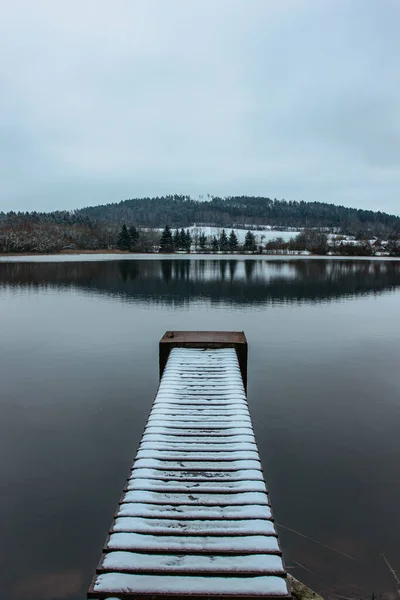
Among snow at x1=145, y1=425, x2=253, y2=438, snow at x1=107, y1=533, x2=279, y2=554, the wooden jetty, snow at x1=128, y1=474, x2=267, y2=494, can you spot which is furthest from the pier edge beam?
snow at x1=107, y1=533, x2=279, y2=554

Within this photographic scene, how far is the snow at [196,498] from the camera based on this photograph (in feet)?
15.3

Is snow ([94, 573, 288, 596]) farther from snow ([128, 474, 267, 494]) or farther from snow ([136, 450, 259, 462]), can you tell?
snow ([136, 450, 259, 462])

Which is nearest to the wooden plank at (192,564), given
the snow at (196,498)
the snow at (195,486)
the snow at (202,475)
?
the snow at (196,498)

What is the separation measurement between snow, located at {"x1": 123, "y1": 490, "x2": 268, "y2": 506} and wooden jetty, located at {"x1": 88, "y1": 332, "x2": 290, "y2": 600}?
0.04ft

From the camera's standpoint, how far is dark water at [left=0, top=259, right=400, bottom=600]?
5.54 metres

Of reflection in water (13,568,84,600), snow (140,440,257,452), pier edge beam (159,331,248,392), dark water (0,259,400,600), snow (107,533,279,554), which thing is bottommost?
reflection in water (13,568,84,600)

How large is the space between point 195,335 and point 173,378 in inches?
129

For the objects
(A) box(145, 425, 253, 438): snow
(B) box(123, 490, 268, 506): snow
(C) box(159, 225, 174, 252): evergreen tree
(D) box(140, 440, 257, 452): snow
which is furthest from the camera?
(C) box(159, 225, 174, 252): evergreen tree

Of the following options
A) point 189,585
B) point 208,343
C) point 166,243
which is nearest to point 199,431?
point 189,585

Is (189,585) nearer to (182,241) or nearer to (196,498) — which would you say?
(196,498)

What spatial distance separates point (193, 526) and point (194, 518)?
120mm

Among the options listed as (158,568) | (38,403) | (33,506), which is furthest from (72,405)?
(158,568)

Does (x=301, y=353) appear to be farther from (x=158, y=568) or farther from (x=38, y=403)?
(x=158, y=568)

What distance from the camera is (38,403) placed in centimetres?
1074
